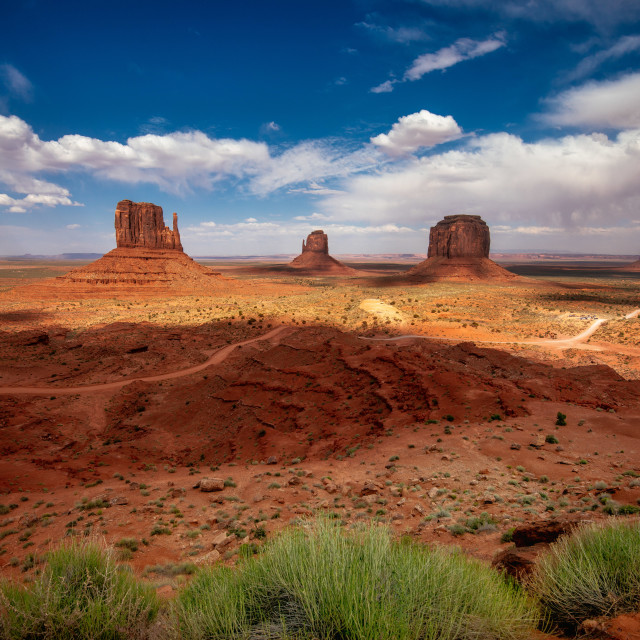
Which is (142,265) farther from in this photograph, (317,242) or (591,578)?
(317,242)

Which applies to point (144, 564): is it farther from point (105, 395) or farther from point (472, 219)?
point (472, 219)

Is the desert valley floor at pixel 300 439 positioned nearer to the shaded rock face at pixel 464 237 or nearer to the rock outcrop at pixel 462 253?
the rock outcrop at pixel 462 253

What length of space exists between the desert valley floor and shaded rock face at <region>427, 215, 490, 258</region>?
71525mm

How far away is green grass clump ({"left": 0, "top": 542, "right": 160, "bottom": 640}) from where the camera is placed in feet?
10.7

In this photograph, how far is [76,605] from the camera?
134 inches

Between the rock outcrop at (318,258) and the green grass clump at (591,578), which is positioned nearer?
the green grass clump at (591,578)

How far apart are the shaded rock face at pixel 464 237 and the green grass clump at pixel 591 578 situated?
346 ft

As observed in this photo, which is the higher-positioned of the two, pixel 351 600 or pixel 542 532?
pixel 351 600

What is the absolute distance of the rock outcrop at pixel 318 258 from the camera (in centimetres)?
16412

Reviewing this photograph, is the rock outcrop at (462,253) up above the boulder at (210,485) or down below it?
above

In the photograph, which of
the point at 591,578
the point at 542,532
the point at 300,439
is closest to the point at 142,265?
the point at 300,439

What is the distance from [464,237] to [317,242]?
83.1m

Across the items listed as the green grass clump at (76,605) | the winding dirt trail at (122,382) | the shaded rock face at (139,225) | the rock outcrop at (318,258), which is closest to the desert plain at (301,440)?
the winding dirt trail at (122,382)

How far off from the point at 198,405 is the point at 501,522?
17613 millimetres
